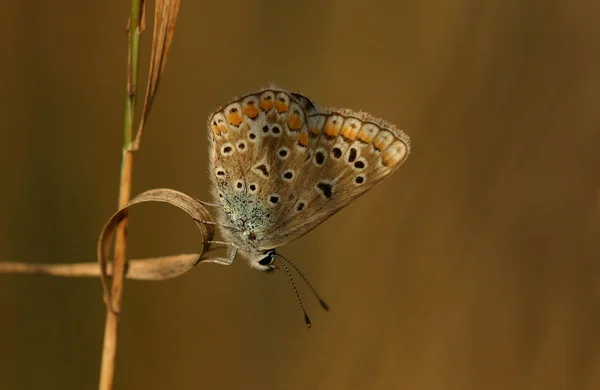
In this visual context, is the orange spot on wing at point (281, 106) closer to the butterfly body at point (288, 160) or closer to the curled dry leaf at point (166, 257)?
the butterfly body at point (288, 160)

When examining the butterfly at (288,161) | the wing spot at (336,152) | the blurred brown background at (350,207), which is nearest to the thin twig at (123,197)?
the butterfly at (288,161)

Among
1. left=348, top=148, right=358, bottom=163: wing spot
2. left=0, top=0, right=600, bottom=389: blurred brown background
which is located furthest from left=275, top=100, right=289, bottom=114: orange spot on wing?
left=0, top=0, right=600, bottom=389: blurred brown background

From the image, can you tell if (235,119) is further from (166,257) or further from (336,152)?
(166,257)

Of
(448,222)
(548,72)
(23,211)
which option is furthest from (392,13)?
(23,211)

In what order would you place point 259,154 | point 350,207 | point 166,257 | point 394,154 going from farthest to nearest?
1. point 350,207
2. point 259,154
3. point 394,154
4. point 166,257

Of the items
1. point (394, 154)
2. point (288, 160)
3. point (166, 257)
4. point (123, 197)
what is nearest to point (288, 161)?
point (288, 160)

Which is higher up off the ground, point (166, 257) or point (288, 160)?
point (288, 160)

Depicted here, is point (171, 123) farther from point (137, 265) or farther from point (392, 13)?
point (137, 265)
